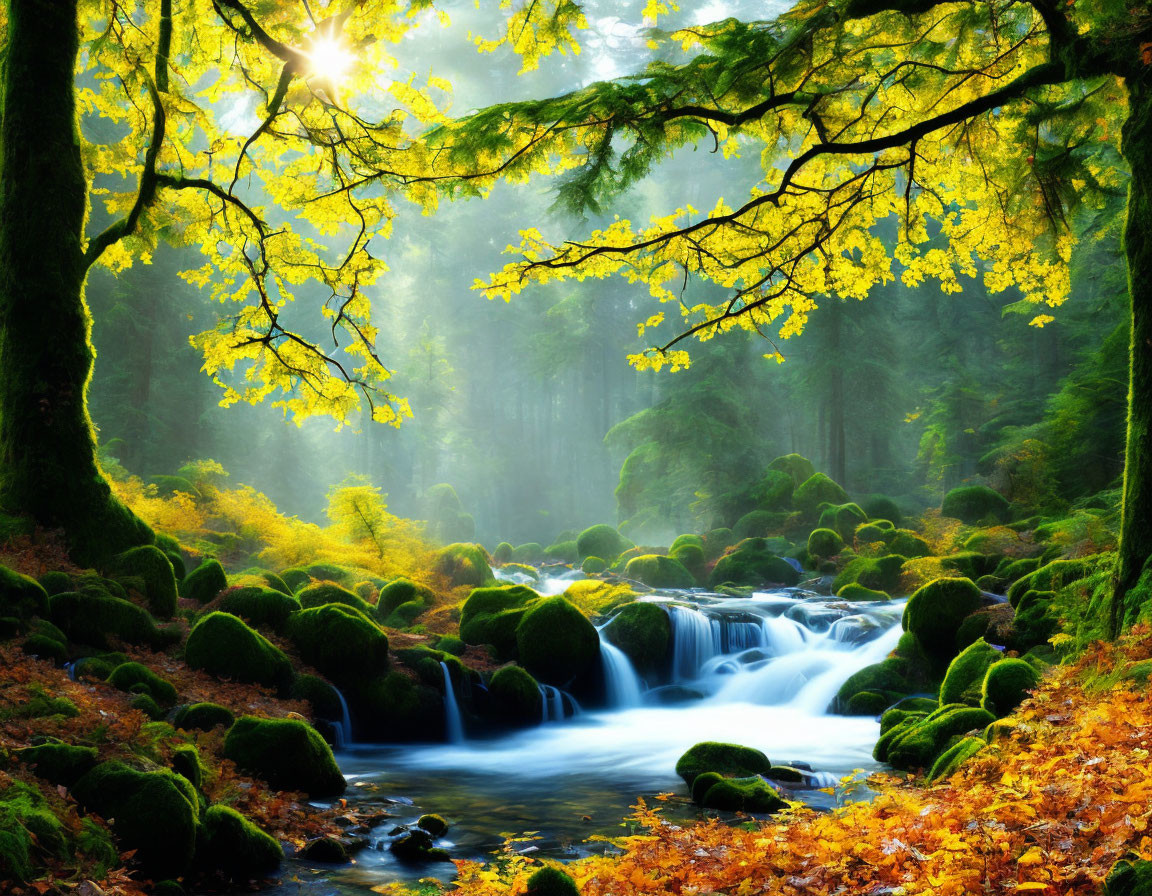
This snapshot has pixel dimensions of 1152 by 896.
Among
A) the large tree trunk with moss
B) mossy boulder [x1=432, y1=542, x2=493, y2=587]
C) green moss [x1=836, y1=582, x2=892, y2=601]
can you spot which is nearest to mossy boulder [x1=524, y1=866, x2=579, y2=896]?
the large tree trunk with moss

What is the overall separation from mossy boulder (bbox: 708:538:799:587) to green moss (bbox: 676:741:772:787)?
14.0 m

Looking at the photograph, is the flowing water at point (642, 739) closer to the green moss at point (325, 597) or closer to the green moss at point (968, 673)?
the green moss at point (968, 673)

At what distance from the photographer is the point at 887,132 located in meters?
7.74

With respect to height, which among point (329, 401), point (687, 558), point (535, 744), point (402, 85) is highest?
point (402, 85)

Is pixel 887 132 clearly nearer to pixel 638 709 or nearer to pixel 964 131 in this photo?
pixel 964 131

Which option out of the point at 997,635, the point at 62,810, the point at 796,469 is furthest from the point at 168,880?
the point at 796,469

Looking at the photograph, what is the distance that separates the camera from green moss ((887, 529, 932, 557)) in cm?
1966

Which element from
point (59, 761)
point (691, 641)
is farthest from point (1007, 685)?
point (691, 641)

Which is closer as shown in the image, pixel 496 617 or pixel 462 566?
pixel 496 617

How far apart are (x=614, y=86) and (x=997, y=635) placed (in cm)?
755

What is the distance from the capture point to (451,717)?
1101 centimetres

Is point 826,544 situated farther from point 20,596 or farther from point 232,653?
point 20,596

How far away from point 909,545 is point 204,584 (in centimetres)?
1610

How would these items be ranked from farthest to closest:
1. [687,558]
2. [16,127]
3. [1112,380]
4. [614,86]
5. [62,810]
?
[687,558] < [1112,380] < [16,127] < [614,86] < [62,810]
